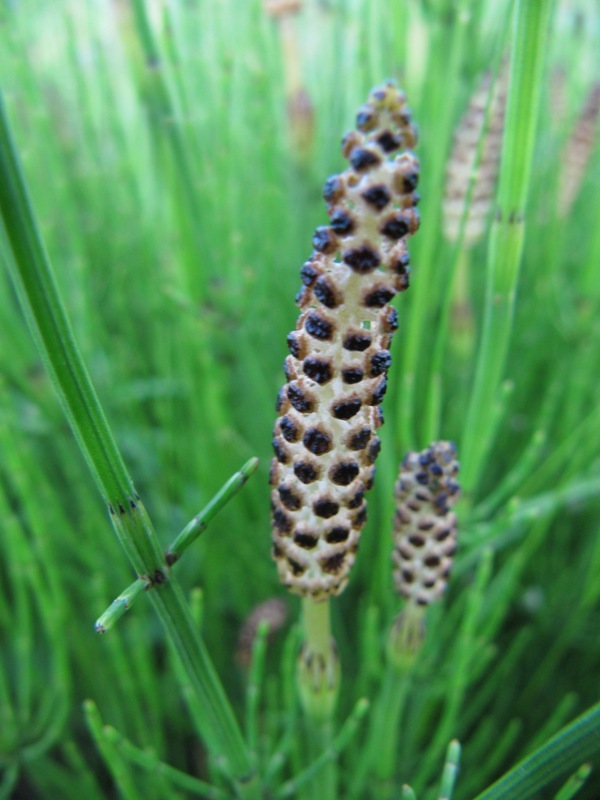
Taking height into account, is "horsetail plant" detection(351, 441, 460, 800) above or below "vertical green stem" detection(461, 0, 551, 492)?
below

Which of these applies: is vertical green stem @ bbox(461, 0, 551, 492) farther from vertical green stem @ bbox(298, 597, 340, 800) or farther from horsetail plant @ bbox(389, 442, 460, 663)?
vertical green stem @ bbox(298, 597, 340, 800)

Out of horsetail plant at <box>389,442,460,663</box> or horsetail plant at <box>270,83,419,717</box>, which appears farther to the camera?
horsetail plant at <box>389,442,460,663</box>

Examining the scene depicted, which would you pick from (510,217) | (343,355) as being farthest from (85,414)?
(510,217)

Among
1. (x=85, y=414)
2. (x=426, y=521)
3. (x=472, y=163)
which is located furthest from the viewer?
(x=472, y=163)

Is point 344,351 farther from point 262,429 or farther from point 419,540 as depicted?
point 262,429

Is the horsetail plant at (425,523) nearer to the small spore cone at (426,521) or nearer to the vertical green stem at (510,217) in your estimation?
the small spore cone at (426,521)

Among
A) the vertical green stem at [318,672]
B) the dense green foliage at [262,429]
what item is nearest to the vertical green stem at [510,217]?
the dense green foliage at [262,429]

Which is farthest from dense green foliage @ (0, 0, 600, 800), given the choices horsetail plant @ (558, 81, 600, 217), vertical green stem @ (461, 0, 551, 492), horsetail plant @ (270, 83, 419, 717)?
horsetail plant @ (270, 83, 419, 717)
